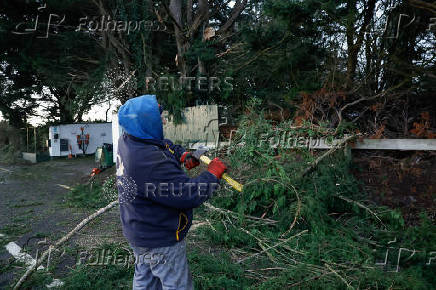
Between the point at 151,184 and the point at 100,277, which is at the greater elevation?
the point at 151,184

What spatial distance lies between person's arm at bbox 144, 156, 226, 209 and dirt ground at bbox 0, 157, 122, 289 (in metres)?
2.30

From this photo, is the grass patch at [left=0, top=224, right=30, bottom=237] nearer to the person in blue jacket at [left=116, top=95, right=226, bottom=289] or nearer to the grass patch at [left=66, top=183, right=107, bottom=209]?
the grass patch at [left=66, top=183, right=107, bottom=209]

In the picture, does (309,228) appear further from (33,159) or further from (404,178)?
(33,159)

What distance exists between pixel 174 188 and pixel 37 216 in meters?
5.69

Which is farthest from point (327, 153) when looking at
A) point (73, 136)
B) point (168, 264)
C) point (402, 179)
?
point (73, 136)

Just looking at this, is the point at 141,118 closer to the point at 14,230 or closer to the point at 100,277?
the point at 100,277

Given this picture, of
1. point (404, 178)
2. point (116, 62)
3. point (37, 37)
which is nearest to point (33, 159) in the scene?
point (37, 37)

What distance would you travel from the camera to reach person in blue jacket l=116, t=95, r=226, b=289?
85.7 inches

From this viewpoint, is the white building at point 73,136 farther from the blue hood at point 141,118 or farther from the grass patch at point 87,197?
the blue hood at point 141,118

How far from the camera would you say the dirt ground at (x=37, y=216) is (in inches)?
181

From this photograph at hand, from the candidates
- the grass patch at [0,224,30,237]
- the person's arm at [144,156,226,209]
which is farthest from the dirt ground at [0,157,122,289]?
the person's arm at [144,156,226,209]

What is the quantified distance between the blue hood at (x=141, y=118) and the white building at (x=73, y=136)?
18.2 meters

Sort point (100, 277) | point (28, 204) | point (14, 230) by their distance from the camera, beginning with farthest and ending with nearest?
1. point (28, 204)
2. point (14, 230)
3. point (100, 277)

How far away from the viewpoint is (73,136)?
19172 mm
